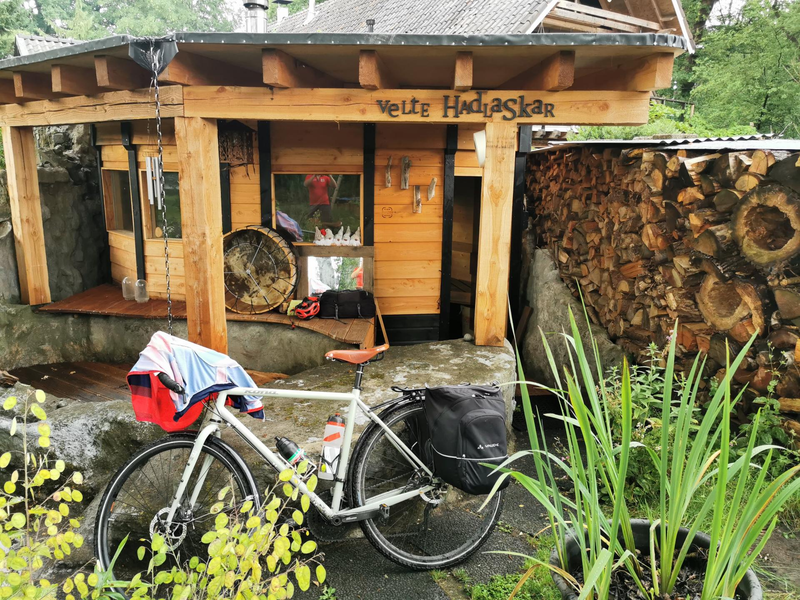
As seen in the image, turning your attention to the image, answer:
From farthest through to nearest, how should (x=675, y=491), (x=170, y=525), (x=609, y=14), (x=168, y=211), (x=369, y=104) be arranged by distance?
1. (x=609, y=14)
2. (x=168, y=211)
3. (x=369, y=104)
4. (x=170, y=525)
5. (x=675, y=491)

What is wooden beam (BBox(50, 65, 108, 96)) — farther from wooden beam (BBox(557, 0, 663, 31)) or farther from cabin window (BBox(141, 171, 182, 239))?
wooden beam (BBox(557, 0, 663, 31))

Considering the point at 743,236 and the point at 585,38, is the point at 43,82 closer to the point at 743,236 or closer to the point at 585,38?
the point at 585,38

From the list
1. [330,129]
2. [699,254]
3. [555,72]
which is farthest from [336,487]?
[330,129]

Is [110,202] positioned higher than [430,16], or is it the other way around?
[430,16]

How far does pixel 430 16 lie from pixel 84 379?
7483 mm

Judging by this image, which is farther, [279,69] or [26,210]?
[26,210]

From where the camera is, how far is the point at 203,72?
14.0 ft

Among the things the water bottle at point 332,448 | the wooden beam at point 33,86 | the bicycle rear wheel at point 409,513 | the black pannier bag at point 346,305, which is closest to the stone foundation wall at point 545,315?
the black pannier bag at point 346,305

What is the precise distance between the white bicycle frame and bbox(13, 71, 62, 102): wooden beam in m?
3.94

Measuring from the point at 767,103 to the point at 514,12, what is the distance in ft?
27.2

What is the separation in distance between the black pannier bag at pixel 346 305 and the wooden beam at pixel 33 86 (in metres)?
3.13

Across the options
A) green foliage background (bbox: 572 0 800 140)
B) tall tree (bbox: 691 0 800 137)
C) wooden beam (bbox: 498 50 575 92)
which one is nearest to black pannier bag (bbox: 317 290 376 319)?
wooden beam (bbox: 498 50 575 92)

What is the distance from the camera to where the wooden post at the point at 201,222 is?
4164 mm

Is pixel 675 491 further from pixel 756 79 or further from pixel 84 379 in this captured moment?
pixel 756 79
